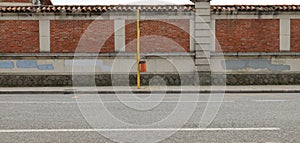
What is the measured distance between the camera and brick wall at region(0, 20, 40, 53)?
1841 cm

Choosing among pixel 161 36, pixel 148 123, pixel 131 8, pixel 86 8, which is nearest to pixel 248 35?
pixel 161 36

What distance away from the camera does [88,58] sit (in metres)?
18.5

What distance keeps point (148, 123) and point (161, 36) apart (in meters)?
11.1

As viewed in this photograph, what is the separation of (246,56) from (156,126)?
12.0m

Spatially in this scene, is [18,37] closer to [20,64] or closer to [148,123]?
[20,64]

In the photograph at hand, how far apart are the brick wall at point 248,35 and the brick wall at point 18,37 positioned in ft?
27.7

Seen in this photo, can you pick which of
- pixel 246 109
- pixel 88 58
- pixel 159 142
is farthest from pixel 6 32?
pixel 159 142

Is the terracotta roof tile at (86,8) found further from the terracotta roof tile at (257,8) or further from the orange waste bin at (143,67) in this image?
the orange waste bin at (143,67)

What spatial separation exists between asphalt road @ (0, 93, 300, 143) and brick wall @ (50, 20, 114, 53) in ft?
26.0

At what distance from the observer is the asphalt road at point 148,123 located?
656 centimetres

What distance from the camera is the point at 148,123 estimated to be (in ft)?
26.1

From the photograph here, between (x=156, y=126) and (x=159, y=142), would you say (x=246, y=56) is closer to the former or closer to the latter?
(x=156, y=126)

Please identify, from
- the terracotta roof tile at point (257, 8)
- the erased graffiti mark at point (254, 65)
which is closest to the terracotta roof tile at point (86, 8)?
the terracotta roof tile at point (257, 8)

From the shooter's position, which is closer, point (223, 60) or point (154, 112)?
point (154, 112)
